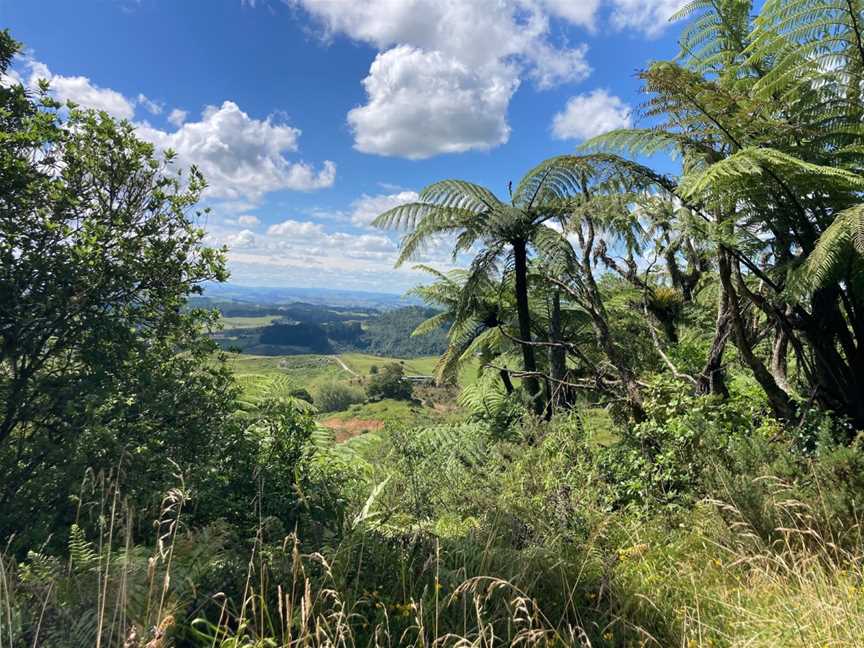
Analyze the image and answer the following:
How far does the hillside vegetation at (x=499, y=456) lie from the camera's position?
6.49ft

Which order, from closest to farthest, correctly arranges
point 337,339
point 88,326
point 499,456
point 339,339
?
point 88,326 → point 499,456 → point 337,339 → point 339,339

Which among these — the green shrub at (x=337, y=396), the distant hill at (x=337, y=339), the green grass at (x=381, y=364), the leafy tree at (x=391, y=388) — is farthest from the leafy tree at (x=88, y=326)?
the distant hill at (x=337, y=339)

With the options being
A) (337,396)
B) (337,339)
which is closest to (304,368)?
(337,396)

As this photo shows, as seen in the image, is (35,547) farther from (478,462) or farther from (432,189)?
(432,189)

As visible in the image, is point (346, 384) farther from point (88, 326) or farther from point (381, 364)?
point (88, 326)

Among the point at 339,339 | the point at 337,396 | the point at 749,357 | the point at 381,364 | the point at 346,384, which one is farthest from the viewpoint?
the point at 339,339

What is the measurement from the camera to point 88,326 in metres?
3.04

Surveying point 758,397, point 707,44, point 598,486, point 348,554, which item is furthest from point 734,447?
point 707,44

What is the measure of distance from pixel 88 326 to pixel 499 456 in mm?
3923

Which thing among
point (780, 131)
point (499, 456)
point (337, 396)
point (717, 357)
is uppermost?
point (780, 131)

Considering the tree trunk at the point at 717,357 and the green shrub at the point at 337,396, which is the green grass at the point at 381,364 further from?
the tree trunk at the point at 717,357

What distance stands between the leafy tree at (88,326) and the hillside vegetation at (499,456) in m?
0.02

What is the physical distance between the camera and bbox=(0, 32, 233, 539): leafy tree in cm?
271

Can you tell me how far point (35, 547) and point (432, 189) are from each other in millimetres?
5016
